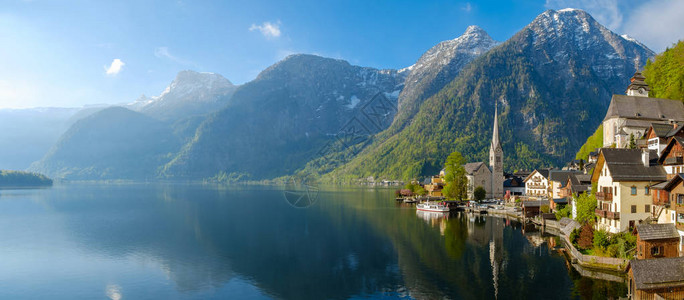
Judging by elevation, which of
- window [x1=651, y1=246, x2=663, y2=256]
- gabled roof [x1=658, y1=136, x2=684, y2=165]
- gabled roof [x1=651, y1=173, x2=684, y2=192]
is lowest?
window [x1=651, y1=246, x2=663, y2=256]

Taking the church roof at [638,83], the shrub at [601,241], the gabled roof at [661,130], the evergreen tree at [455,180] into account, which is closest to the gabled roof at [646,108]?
the church roof at [638,83]

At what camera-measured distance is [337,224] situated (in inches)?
3327

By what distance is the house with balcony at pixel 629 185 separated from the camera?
4538cm

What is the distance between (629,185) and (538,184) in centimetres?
8054

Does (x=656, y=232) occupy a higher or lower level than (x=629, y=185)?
lower

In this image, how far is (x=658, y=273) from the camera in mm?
31938

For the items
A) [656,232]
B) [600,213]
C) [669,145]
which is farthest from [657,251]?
[669,145]

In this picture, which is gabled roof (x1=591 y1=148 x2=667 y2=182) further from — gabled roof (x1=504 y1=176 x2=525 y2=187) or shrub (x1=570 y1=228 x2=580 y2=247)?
gabled roof (x1=504 y1=176 x2=525 y2=187)

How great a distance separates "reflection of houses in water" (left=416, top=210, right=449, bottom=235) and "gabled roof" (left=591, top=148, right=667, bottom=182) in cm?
3189

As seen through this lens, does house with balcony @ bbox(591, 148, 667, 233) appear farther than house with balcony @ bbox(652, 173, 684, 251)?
Yes

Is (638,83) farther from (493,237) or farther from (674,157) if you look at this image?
(674,157)

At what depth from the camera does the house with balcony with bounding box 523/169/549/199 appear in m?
117

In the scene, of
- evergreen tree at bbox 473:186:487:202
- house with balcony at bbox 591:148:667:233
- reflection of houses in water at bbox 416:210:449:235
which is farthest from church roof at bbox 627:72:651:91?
house with balcony at bbox 591:148:667:233

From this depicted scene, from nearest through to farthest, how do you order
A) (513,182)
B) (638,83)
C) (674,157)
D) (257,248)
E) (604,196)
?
(674,157), (604,196), (257,248), (638,83), (513,182)
